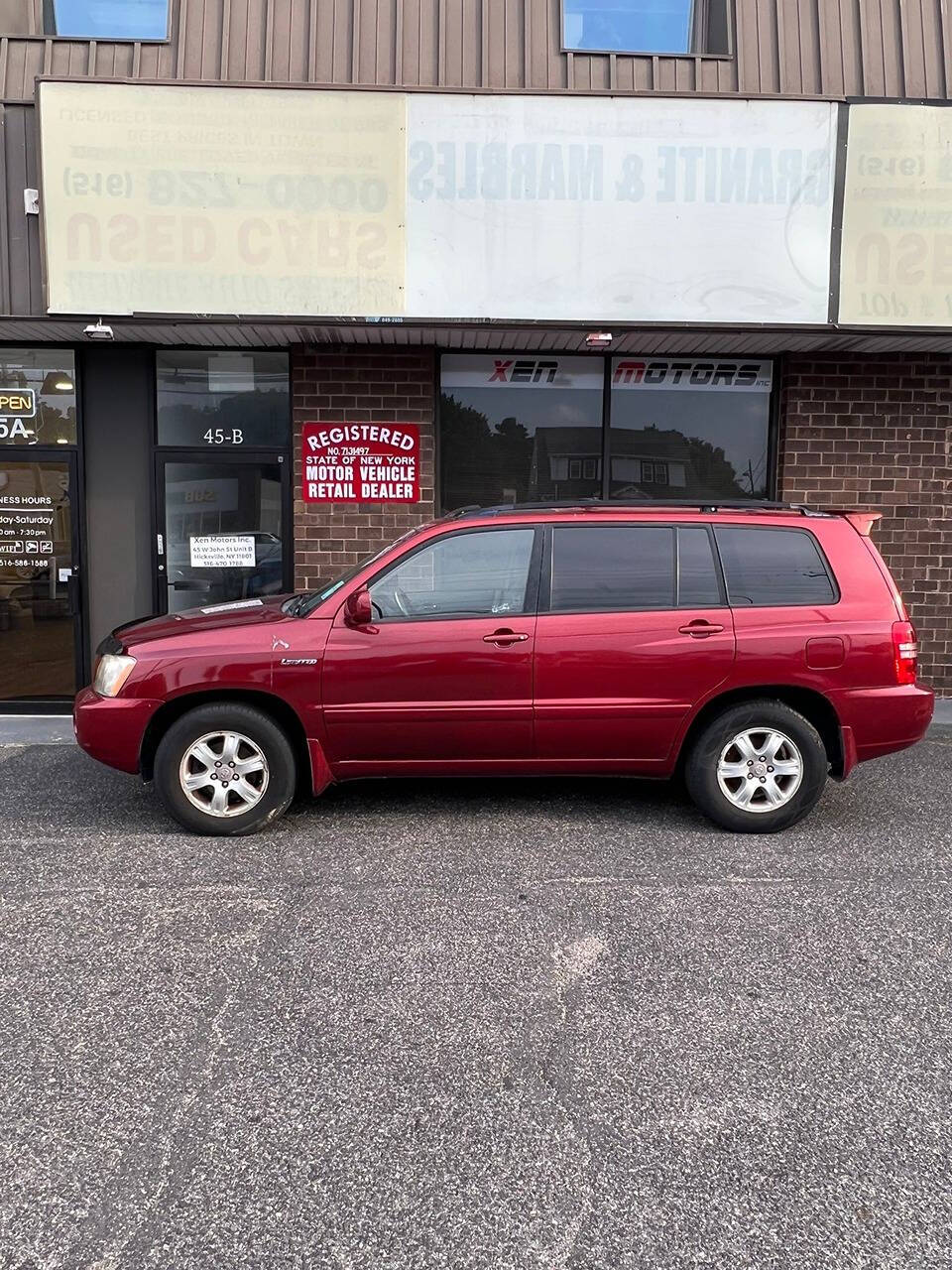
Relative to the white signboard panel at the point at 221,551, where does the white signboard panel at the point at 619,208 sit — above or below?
above

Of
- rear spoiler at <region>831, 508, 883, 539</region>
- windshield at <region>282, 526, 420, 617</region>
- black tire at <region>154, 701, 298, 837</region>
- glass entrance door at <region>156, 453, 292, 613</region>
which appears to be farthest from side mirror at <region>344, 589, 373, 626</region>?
glass entrance door at <region>156, 453, 292, 613</region>

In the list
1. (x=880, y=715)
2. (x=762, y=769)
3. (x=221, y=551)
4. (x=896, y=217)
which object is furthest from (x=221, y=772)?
(x=896, y=217)

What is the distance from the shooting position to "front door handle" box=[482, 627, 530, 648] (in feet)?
16.7

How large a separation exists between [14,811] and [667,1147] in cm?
444

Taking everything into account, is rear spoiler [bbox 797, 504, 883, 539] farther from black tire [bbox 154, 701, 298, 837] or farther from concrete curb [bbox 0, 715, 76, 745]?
concrete curb [bbox 0, 715, 76, 745]

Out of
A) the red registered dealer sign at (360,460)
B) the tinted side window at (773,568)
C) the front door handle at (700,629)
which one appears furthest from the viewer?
the red registered dealer sign at (360,460)

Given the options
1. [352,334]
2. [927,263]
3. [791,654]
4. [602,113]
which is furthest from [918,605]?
[352,334]

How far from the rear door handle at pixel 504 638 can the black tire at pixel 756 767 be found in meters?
1.16

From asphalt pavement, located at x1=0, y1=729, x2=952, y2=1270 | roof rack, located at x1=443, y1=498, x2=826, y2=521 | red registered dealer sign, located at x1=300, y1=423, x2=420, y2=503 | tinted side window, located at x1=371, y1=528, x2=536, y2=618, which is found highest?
red registered dealer sign, located at x1=300, y1=423, x2=420, y2=503

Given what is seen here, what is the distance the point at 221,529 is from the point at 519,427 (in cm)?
289

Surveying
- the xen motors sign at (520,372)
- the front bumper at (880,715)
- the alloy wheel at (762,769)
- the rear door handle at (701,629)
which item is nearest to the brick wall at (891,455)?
the xen motors sign at (520,372)

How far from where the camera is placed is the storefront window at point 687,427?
8.73 m

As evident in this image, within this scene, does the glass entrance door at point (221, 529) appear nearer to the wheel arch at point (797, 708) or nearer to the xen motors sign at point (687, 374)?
the xen motors sign at point (687, 374)

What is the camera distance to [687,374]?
8.73m
